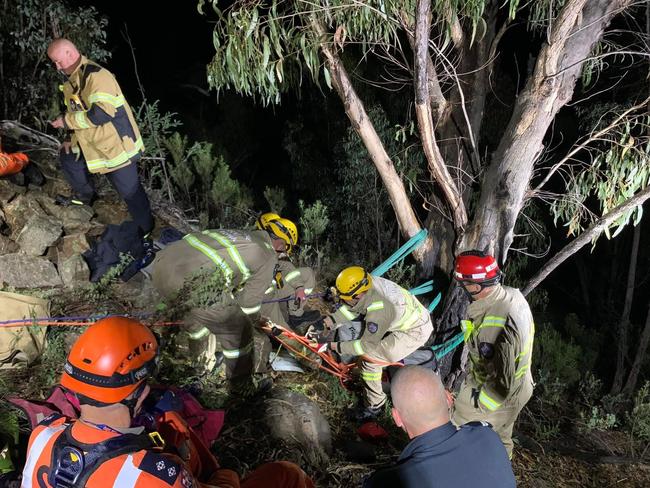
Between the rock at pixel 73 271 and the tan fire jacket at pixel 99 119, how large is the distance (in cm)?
89

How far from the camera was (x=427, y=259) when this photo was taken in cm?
567

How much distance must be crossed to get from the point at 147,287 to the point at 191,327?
106cm

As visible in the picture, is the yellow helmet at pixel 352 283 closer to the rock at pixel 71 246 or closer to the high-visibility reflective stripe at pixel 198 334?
the high-visibility reflective stripe at pixel 198 334

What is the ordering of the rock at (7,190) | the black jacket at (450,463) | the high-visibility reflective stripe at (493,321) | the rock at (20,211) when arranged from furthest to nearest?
the rock at (7,190) → the rock at (20,211) → the high-visibility reflective stripe at (493,321) → the black jacket at (450,463)

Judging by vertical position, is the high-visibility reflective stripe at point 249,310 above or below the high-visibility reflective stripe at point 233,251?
below

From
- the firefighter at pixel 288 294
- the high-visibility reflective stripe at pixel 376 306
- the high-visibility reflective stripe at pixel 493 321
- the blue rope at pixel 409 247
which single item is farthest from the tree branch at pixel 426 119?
the firefighter at pixel 288 294

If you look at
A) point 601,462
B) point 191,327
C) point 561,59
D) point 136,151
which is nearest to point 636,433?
point 601,462

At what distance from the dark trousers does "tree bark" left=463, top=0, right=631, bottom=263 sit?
322 cm

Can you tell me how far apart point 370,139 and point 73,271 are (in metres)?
3.25

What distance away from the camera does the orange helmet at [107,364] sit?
1.84m

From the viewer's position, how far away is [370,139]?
539 cm

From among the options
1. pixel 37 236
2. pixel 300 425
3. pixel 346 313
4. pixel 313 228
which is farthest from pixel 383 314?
pixel 37 236

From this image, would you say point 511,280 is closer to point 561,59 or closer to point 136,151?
point 561,59

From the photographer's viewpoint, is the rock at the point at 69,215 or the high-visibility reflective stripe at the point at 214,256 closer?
the high-visibility reflective stripe at the point at 214,256
